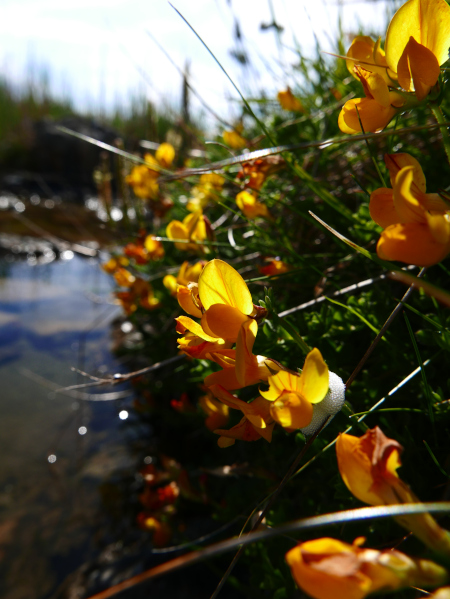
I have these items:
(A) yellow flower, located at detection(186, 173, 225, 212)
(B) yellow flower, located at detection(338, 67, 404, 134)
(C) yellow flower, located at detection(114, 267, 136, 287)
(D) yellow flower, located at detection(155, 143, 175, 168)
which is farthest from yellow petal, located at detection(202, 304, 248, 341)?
(D) yellow flower, located at detection(155, 143, 175, 168)

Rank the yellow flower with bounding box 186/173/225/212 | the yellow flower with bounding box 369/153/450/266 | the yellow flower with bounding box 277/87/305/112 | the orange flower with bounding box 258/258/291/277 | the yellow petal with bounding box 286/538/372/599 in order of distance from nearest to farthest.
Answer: the yellow petal with bounding box 286/538/372/599, the yellow flower with bounding box 369/153/450/266, the orange flower with bounding box 258/258/291/277, the yellow flower with bounding box 186/173/225/212, the yellow flower with bounding box 277/87/305/112

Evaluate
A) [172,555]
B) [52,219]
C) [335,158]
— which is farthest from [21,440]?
[52,219]

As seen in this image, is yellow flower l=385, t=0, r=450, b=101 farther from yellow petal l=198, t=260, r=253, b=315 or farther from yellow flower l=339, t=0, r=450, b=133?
yellow petal l=198, t=260, r=253, b=315

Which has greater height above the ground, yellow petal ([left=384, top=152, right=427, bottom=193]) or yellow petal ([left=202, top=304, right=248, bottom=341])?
yellow petal ([left=384, top=152, right=427, bottom=193])

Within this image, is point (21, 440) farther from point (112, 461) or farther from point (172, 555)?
point (172, 555)

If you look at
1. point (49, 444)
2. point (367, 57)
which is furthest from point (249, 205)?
point (49, 444)

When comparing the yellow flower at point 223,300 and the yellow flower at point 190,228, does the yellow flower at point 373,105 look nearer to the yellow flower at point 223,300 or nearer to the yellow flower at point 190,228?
the yellow flower at point 223,300

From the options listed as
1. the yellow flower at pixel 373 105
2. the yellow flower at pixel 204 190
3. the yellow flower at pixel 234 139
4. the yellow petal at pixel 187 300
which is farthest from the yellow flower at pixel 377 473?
the yellow flower at pixel 234 139
